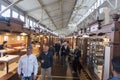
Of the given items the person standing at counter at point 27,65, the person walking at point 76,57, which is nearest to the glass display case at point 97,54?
the person walking at point 76,57

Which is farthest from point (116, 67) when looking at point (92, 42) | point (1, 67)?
point (92, 42)

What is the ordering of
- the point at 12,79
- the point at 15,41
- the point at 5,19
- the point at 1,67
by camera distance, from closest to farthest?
the point at 5,19, the point at 12,79, the point at 1,67, the point at 15,41

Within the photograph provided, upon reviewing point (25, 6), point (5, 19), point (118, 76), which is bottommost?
point (118, 76)

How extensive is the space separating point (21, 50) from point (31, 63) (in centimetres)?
772

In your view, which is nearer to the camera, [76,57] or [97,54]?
[97,54]

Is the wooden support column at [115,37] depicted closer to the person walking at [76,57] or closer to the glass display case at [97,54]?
the glass display case at [97,54]

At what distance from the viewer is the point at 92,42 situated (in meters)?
10.8

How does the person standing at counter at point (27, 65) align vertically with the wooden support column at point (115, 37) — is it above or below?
below

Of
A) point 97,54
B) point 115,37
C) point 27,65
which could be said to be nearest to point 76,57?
point 97,54

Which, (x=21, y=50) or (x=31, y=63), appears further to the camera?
(x=21, y=50)

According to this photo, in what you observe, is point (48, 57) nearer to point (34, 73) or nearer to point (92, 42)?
point (34, 73)

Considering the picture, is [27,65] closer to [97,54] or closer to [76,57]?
[97,54]

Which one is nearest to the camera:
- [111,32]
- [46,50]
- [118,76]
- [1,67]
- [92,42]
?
[118,76]

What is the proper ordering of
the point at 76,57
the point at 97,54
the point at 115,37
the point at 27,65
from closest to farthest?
the point at 115,37, the point at 27,65, the point at 97,54, the point at 76,57
